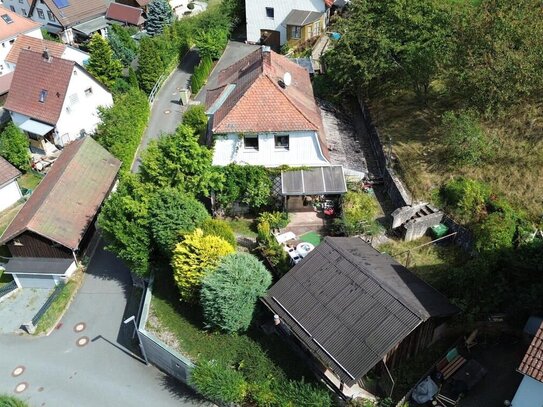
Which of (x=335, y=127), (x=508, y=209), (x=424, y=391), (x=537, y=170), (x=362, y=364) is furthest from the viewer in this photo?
(x=335, y=127)

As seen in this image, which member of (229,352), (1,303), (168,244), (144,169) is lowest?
(1,303)

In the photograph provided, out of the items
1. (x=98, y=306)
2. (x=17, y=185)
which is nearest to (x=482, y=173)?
(x=98, y=306)

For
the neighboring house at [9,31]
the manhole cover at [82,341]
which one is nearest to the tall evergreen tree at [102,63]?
the neighboring house at [9,31]

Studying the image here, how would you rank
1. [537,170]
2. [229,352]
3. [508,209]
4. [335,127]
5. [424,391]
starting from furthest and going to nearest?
[335,127] → [537,170] → [508,209] → [229,352] → [424,391]

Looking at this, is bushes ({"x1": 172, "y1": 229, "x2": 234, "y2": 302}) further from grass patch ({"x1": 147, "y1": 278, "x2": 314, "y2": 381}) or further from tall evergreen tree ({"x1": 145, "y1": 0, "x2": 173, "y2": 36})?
tall evergreen tree ({"x1": 145, "y1": 0, "x2": 173, "y2": 36})

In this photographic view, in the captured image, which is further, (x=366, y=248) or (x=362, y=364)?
(x=366, y=248)

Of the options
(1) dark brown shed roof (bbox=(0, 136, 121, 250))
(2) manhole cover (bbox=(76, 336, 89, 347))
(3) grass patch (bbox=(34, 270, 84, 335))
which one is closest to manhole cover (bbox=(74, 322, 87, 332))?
(2) manhole cover (bbox=(76, 336, 89, 347))

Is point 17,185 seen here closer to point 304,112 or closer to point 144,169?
point 144,169

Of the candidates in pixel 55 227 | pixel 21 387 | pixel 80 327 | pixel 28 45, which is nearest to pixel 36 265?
pixel 55 227
